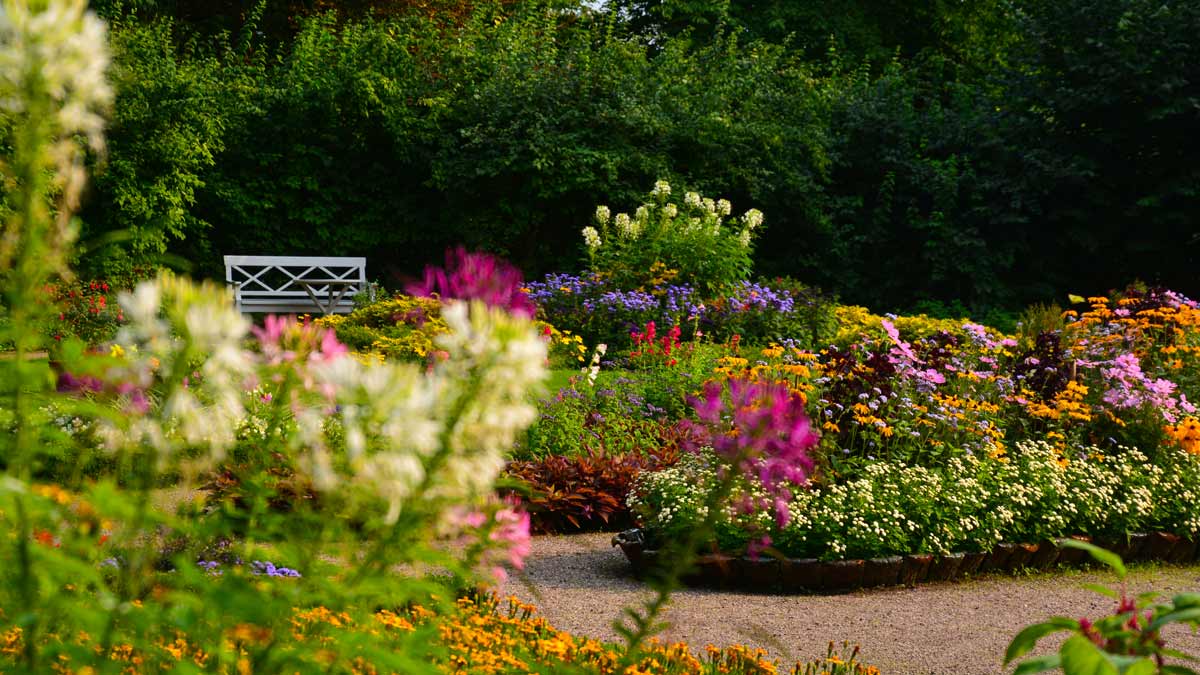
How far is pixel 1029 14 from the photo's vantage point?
1501cm

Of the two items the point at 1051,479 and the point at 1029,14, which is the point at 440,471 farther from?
the point at 1029,14

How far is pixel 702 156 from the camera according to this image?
13727 mm

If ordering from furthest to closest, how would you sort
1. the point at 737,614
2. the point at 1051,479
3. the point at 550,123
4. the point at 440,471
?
the point at 550,123 < the point at 1051,479 < the point at 737,614 < the point at 440,471

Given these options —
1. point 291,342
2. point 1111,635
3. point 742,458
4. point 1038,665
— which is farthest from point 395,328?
point 1038,665

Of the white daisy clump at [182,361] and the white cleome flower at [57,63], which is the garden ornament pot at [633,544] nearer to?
the white daisy clump at [182,361]

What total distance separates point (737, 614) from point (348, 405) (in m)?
3.51

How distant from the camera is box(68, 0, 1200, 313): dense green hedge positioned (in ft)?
42.5

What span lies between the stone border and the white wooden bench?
26.6ft

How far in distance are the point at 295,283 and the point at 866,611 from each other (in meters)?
10.4

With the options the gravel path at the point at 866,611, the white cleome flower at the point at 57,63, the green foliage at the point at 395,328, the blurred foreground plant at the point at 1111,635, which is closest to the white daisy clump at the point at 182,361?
the white cleome flower at the point at 57,63

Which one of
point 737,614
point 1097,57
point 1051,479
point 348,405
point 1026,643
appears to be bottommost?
point 737,614

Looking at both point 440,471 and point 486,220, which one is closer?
point 440,471

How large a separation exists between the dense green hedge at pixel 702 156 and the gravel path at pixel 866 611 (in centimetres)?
815

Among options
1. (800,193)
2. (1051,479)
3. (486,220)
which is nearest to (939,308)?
(800,193)
